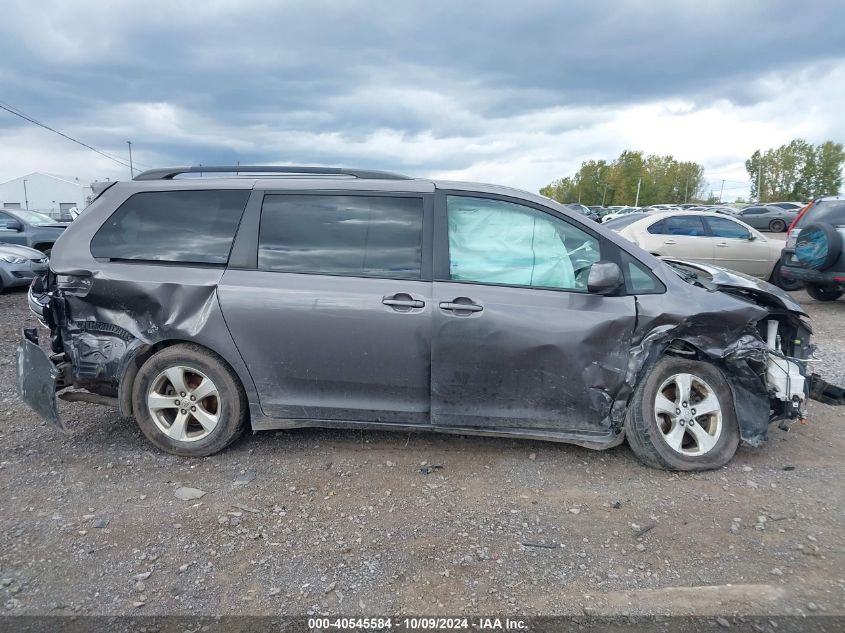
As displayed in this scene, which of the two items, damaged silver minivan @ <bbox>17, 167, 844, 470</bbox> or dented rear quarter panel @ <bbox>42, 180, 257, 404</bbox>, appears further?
dented rear quarter panel @ <bbox>42, 180, 257, 404</bbox>

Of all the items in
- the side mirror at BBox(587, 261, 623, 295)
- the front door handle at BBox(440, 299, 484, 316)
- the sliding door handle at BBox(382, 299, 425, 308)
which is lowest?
the front door handle at BBox(440, 299, 484, 316)

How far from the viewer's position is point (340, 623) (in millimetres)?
2248

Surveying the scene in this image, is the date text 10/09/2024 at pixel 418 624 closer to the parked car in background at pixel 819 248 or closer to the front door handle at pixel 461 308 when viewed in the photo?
the front door handle at pixel 461 308

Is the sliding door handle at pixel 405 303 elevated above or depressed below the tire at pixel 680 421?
above

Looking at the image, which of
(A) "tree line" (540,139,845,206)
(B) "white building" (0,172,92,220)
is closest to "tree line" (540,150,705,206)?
→ (A) "tree line" (540,139,845,206)

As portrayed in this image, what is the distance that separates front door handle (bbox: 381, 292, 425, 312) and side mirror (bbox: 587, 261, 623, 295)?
100 cm

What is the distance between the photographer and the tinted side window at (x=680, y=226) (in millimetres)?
9734

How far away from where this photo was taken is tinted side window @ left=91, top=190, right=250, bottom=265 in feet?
11.8

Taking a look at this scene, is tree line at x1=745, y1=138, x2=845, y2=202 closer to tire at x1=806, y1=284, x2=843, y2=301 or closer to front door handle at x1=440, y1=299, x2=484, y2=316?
tire at x1=806, y1=284, x2=843, y2=301

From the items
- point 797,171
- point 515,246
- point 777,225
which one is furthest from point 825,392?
point 797,171

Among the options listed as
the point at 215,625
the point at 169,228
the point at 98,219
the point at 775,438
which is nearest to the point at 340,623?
the point at 215,625

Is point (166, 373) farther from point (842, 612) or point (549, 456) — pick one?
point (842, 612)

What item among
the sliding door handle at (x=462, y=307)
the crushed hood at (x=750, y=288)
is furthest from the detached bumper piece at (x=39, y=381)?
the crushed hood at (x=750, y=288)

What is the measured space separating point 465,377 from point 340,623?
1521 millimetres
